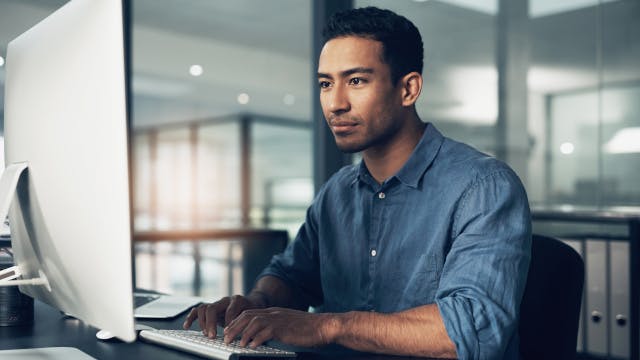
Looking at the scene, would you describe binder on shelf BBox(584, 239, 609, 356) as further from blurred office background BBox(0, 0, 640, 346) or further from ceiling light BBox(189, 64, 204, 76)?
ceiling light BBox(189, 64, 204, 76)

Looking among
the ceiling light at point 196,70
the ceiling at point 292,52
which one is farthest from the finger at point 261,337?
the ceiling light at point 196,70

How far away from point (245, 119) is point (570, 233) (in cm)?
587

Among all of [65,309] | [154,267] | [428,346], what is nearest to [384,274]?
[428,346]

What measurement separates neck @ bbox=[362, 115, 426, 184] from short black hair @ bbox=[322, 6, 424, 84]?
123 mm

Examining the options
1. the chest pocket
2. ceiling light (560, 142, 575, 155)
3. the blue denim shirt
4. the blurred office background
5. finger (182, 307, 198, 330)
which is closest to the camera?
the blue denim shirt

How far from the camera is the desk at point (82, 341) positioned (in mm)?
1010

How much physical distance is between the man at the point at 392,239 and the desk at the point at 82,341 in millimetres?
82

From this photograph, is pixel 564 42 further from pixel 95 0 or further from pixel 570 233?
pixel 95 0

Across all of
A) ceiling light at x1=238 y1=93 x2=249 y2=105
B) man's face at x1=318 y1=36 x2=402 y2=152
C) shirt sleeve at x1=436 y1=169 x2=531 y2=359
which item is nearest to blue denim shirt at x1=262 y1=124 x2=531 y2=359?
shirt sleeve at x1=436 y1=169 x2=531 y2=359

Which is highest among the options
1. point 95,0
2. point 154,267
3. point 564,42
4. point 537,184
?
point 564,42

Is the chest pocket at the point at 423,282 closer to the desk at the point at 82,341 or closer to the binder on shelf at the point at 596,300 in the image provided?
the desk at the point at 82,341

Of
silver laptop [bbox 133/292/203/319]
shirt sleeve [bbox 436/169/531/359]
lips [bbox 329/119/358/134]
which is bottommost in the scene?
silver laptop [bbox 133/292/203/319]

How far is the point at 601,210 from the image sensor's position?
3336 mm

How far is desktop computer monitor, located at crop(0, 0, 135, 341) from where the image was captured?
0.78 metres
